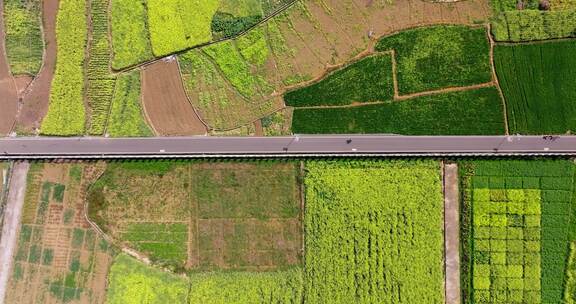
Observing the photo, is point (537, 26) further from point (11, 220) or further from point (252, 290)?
point (11, 220)

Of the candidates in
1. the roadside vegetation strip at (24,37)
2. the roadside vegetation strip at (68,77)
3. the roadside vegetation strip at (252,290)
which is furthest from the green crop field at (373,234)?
the roadside vegetation strip at (24,37)

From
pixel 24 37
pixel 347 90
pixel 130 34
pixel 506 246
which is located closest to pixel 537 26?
pixel 347 90

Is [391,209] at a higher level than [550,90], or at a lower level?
lower

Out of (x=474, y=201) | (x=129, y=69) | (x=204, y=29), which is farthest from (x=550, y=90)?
(x=129, y=69)

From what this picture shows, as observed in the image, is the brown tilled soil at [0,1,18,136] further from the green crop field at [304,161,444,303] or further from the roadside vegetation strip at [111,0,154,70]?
the green crop field at [304,161,444,303]

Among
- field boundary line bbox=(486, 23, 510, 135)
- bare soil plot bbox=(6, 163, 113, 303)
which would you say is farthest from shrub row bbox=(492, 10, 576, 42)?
bare soil plot bbox=(6, 163, 113, 303)

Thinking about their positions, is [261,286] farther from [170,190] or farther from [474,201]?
[474,201]

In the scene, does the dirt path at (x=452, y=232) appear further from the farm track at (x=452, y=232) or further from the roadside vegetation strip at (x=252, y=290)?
the roadside vegetation strip at (x=252, y=290)
